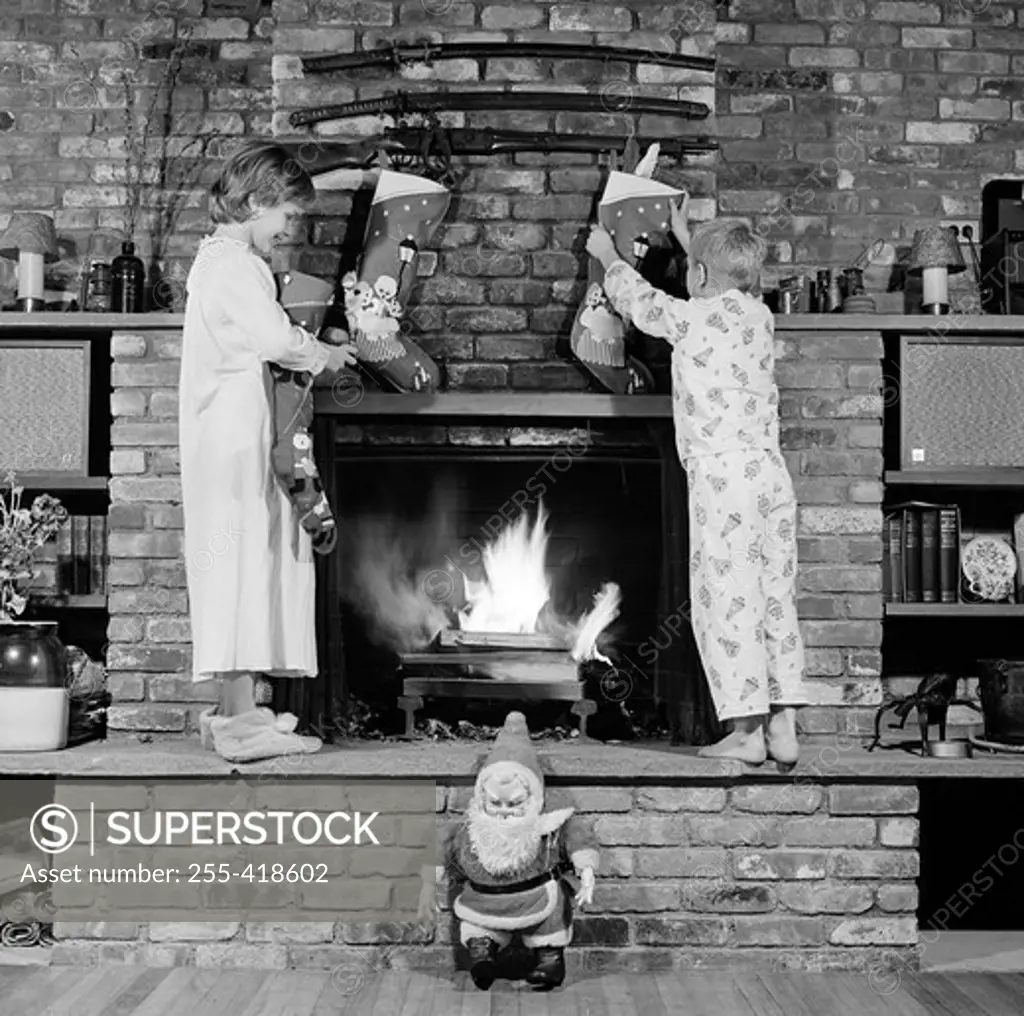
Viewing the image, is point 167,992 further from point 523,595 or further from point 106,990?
point 523,595

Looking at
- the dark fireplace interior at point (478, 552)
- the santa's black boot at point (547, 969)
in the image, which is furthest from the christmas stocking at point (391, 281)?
the santa's black boot at point (547, 969)

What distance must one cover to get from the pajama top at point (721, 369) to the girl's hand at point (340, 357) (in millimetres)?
686

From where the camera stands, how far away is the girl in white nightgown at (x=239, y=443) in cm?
293

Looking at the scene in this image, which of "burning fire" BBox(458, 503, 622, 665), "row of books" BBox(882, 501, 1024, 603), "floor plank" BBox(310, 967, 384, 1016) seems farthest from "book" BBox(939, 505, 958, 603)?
"floor plank" BBox(310, 967, 384, 1016)

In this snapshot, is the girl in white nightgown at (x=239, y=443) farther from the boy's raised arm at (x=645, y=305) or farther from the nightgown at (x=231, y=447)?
the boy's raised arm at (x=645, y=305)

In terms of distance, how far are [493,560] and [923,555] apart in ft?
3.58

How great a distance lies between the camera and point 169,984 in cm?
284

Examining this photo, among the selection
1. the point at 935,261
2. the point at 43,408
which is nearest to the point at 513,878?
the point at 43,408

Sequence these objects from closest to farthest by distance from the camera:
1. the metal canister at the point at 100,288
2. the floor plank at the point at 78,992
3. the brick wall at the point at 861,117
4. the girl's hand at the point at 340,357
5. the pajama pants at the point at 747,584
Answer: the floor plank at the point at 78,992, the pajama pants at the point at 747,584, the girl's hand at the point at 340,357, the metal canister at the point at 100,288, the brick wall at the point at 861,117

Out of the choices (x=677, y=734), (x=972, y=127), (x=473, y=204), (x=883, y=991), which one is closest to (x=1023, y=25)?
(x=972, y=127)

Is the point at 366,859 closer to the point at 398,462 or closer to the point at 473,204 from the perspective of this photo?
the point at 398,462

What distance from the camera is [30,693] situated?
10.1 ft

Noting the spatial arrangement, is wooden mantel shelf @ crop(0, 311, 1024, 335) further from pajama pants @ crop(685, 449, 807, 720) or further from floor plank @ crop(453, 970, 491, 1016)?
floor plank @ crop(453, 970, 491, 1016)

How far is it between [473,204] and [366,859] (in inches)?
65.2
